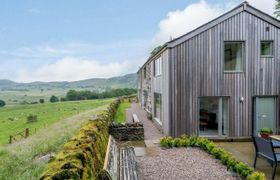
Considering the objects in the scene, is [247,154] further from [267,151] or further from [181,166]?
[181,166]

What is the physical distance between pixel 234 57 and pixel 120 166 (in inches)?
363

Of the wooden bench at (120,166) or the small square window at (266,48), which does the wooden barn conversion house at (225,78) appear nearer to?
the small square window at (266,48)

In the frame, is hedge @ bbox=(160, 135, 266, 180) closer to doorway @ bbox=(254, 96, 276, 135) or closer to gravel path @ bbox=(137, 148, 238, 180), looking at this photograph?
gravel path @ bbox=(137, 148, 238, 180)

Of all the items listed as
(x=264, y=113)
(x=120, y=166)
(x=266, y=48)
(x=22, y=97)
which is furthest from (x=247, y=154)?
(x=22, y=97)

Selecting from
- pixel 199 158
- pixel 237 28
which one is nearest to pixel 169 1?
pixel 237 28

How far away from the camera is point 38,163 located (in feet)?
24.0

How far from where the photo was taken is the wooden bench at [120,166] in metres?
5.74

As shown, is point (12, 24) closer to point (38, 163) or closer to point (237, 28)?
point (237, 28)

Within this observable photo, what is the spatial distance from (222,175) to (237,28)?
323 inches

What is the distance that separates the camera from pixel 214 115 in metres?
13.9

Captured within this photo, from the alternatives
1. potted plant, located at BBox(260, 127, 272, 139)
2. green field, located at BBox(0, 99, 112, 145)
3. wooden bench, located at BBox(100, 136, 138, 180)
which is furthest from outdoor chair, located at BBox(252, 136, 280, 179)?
green field, located at BBox(0, 99, 112, 145)

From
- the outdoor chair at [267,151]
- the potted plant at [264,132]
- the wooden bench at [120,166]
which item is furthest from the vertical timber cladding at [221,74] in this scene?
the outdoor chair at [267,151]

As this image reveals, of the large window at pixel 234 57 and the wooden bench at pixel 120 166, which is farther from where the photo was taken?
the large window at pixel 234 57

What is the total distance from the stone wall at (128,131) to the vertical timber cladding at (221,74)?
1728 mm
